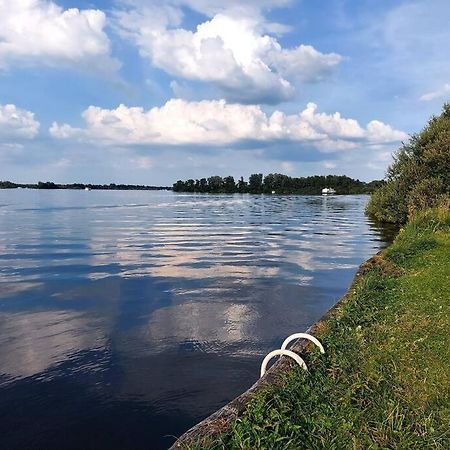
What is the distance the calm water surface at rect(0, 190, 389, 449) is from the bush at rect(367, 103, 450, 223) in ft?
41.2

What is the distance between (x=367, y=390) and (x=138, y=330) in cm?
661

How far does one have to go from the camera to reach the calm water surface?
725 centimetres

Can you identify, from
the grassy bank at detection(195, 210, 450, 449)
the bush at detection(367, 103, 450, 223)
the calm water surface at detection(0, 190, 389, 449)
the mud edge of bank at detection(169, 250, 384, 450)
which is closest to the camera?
the grassy bank at detection(195, 210, 450, 449)

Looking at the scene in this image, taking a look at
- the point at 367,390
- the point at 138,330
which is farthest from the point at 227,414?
the point at 138,330

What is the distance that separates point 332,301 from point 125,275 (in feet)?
25.8

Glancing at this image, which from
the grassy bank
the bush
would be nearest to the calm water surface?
the grassy bank

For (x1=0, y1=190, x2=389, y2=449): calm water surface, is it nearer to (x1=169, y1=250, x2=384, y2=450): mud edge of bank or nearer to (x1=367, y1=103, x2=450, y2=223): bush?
(x1=169, y1=250, x2=384, y2=450): mud edge of bank

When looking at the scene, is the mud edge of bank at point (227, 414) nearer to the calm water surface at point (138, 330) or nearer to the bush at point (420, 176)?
the calm water surface at point (138, 330)

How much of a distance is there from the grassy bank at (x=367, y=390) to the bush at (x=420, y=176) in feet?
75.9

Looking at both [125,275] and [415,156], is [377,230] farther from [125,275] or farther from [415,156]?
[125,275]

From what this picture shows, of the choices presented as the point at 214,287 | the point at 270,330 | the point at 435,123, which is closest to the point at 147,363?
the point at 270,330

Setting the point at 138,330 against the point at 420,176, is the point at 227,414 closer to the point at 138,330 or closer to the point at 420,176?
the point at 138,330

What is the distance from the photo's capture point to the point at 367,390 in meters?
5.85

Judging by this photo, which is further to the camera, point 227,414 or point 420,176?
point 420,176
